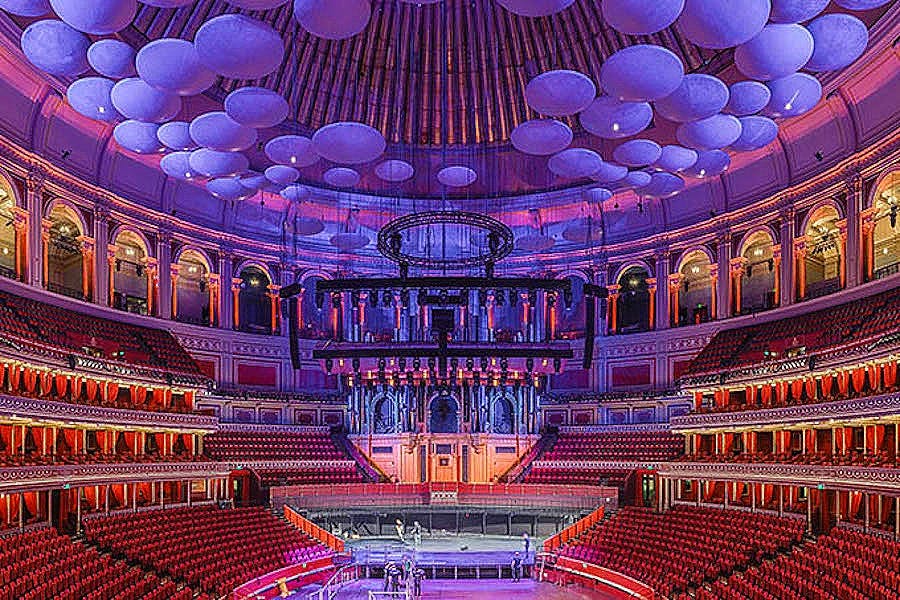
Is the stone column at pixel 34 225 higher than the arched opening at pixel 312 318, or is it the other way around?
the stone column at pixel 34 225

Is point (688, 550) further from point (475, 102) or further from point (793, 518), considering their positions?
point (475, 102)

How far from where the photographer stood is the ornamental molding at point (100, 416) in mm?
17500

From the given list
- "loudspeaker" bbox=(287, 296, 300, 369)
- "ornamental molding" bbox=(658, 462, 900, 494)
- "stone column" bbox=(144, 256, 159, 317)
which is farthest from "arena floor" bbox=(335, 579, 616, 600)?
"stone column" bbox=(144, 256, 159, 317)

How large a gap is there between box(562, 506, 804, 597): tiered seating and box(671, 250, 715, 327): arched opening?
822cm

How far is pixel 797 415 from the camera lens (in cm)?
2081

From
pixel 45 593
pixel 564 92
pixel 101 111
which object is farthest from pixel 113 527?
pixel 564 92

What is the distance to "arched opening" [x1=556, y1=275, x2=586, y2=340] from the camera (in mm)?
31703

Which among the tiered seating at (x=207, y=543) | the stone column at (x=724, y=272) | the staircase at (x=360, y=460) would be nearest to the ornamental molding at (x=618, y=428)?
the stone column at (x=724, y=272)

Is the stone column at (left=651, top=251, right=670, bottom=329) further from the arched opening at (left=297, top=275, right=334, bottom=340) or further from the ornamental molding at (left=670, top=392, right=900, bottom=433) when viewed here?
the arched opening at (left=297, top=275, right=334, bottom=340)

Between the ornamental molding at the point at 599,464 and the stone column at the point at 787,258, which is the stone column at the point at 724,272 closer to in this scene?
the stone column at the point at 787,258

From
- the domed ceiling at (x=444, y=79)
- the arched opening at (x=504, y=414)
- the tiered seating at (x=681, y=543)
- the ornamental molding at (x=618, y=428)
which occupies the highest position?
the domed ceiling at (x=444, y=79)

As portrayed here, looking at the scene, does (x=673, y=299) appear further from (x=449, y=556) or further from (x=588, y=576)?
(x=449, y=556)

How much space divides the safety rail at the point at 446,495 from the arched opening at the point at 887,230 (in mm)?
10340

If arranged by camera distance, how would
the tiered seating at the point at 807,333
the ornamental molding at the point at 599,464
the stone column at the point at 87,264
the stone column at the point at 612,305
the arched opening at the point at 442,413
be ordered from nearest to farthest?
the tiered seating at the point at 807,333 → the stone column at the point at 87,264 → the ornamental molding at the point at 599,464 → the arched opening at the point at 442,413 → the stone column at the point at 612,305
